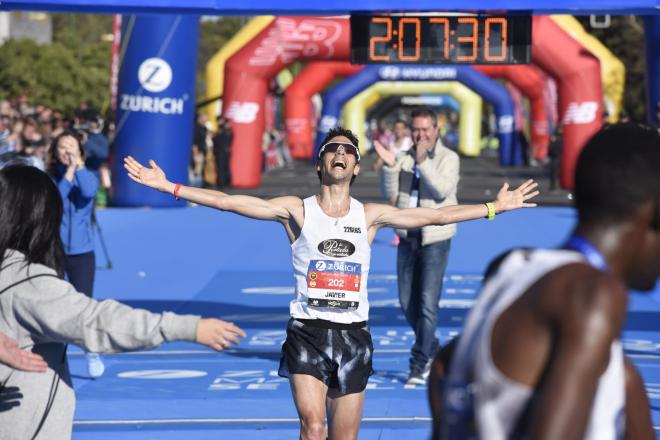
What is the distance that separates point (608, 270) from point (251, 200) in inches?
153

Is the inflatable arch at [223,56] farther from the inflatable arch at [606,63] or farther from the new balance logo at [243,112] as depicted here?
the inflatable arch at [606,63]

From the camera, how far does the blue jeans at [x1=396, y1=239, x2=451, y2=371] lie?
8789 millimetres

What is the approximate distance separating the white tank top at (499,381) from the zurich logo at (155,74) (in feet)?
64.4

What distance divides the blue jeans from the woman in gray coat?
4.99 m

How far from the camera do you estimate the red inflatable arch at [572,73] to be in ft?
82.1

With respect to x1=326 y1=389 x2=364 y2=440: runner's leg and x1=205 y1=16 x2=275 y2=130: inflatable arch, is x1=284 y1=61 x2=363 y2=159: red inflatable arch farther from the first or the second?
x1=326 y1=389 x2=364 y2=440: runner's leg

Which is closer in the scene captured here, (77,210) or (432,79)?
(77,210)

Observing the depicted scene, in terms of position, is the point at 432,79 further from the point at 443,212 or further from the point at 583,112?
the point at 443,212

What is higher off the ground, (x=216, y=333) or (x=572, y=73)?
(x=572, y=73)

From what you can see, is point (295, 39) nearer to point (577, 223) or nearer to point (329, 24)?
point (329, 24)

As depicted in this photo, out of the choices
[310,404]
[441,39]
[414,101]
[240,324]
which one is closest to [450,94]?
[414,101]

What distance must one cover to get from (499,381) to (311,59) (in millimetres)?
25606

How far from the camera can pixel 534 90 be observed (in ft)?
143

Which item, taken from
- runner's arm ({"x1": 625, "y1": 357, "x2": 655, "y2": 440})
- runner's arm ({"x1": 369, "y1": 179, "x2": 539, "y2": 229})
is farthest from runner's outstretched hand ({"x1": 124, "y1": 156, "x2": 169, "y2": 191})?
runner's arm ({"x1": 625, "y1": 357, "x2": 655, "y2": 440})
